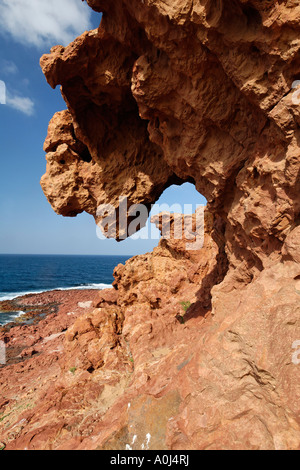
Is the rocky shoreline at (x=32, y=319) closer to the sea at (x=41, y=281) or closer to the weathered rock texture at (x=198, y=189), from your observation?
the sea at (x=41, y=281)

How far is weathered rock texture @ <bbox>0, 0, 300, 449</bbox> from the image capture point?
3.39 metres

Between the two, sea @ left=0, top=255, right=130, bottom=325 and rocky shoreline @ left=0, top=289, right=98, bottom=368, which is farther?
sea @ left=0, top=255, right=130, bottom=325

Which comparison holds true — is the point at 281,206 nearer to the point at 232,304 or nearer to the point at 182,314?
the point at 232,304

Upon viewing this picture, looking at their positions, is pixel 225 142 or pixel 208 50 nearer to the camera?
pixel 208 50

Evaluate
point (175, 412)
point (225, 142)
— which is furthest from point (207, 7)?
point (175, 412)

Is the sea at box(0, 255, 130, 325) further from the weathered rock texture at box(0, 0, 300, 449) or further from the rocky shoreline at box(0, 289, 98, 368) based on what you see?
the weathered rock texture at box(0, 0, 300, 449)

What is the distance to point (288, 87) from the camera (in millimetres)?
4316

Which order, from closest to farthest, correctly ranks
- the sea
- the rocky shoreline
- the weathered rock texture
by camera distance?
the weathered rock texture < the rocky shoreline < the sea

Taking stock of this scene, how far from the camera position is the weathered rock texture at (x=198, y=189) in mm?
3393

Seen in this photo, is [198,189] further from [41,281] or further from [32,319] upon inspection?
[41,281]

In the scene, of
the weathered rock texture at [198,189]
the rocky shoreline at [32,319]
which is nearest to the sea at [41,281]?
the rocky shoreline at [32,319]

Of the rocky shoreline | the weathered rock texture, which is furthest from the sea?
the weathered rock texture
